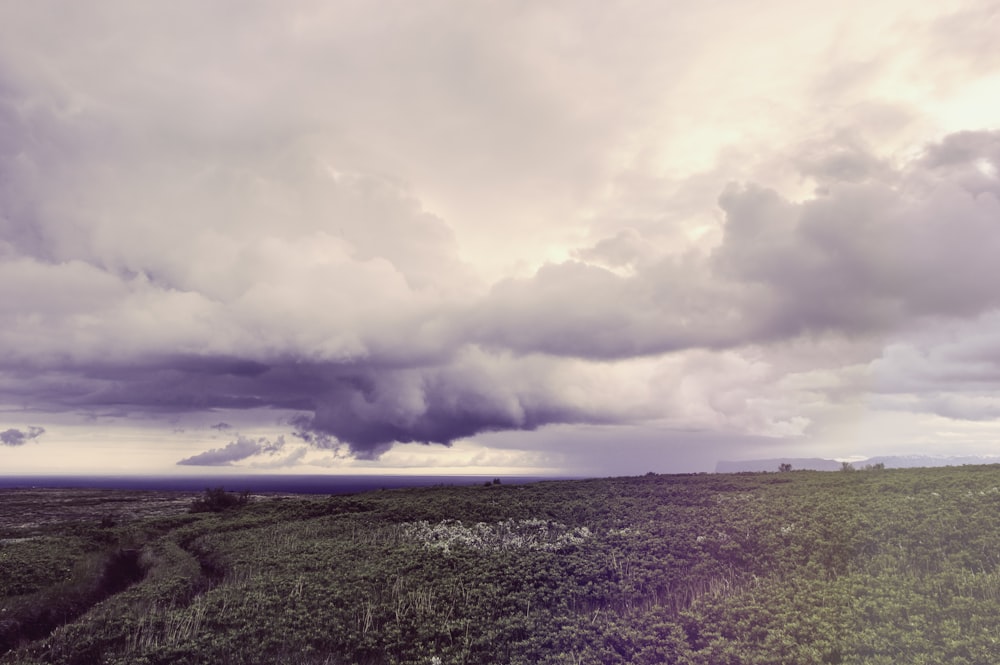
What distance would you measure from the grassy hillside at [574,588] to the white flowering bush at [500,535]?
288 mm

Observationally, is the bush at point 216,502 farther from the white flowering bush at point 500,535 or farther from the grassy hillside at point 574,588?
the white flowering bush at point 500,535

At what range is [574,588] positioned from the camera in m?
29.8

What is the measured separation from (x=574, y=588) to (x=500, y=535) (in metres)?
15.5

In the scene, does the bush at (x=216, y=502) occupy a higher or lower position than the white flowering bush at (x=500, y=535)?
lower

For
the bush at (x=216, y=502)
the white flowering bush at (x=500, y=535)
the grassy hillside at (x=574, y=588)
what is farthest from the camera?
the bush at (x=216, y=502)

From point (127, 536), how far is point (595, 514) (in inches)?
1990

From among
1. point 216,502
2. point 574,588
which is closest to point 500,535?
point 574,588

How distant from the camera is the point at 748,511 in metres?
44.0

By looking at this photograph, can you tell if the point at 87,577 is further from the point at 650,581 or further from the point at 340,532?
the point at 650,581

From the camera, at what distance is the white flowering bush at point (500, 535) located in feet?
132

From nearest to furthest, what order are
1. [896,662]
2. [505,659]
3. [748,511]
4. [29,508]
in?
[896,662]
[505,659]
[748,511]
[29,508]

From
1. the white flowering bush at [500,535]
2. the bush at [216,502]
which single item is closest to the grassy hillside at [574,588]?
the white flowering bush at [500,535]

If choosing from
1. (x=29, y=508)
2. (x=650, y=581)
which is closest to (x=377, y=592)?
(x=650, y=581)

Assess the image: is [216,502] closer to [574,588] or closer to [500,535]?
[500,535]
